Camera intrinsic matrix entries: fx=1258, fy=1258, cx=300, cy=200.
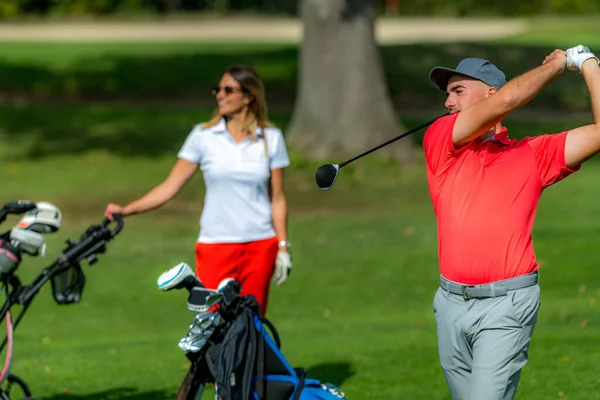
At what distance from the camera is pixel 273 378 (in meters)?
5.65

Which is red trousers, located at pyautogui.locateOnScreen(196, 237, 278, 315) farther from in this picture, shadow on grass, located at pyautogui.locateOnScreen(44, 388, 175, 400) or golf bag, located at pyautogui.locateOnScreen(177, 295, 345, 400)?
golf bag, located at pyautogui.locateOnScreen(177, 295, 345, 400)

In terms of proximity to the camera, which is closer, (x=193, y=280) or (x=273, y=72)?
(x=193, y=280)

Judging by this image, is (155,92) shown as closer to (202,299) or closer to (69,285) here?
(69,285)

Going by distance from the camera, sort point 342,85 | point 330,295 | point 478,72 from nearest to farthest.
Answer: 1. point 478,72
2. point 330,295
3. point 342,85

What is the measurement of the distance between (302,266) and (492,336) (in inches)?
333

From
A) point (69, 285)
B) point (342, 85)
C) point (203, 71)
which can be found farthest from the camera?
point (203, 71)

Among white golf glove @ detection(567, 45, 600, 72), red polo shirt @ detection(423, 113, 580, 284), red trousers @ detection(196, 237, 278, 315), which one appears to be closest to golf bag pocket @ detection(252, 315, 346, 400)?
red polo shirt @ detection(423, 113, 580, 284)

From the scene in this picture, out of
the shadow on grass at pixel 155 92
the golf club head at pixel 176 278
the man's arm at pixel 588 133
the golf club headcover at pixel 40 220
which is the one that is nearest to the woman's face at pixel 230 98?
the golf club headcover at pixel 40 220

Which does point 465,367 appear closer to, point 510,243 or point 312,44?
point 510,243

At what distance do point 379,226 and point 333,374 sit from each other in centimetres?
750

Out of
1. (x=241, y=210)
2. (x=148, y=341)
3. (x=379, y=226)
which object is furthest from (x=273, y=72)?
(x=241, y=210)

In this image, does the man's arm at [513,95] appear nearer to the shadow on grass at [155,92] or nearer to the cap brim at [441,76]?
the cap brim at [441,76]

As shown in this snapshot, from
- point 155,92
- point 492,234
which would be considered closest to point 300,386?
point 492,234

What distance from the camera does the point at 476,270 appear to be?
514 centimetres
